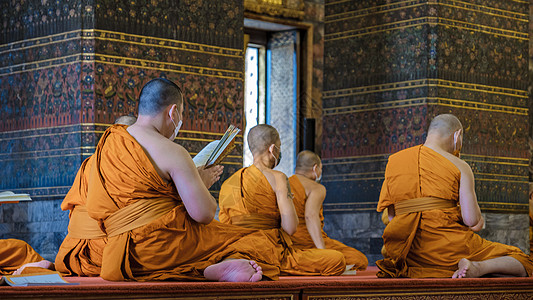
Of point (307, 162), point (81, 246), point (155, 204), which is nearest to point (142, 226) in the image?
point (155, 204)

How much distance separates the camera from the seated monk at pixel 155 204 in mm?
5047

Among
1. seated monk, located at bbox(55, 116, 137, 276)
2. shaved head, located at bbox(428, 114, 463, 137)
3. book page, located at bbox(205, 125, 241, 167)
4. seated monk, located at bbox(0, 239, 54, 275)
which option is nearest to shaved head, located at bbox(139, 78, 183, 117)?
book page, located at bbox(205, 125, 241, 167)

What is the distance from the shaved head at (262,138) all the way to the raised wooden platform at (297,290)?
6.11ft

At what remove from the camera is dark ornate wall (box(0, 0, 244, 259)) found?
8234 mm

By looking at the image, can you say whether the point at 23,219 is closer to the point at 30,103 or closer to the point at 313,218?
the point at 30,103

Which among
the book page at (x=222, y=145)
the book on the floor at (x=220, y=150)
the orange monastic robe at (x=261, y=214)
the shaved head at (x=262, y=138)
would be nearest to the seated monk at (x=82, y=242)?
the book on the floor at (x=220, y=150)

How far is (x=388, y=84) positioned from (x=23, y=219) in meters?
4.66

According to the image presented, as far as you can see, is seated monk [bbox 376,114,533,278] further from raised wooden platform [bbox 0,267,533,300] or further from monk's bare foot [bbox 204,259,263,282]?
monk's bare foot [bbox 204,259,263,282]

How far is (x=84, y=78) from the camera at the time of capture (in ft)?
27.0

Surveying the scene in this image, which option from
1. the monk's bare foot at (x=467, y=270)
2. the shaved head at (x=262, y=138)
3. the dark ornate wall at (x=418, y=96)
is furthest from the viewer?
the dark ornate wall at (x=418, y=96)

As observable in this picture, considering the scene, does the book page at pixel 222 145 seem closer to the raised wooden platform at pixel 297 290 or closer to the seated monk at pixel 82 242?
the raised wooden platform at pixel 297 290

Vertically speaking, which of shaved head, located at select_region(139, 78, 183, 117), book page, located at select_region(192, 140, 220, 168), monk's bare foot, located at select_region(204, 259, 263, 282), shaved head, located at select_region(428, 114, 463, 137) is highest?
shaved head, located at select_region(139, 78, 183, 117)

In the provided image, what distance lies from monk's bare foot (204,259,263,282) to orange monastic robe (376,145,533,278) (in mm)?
1802

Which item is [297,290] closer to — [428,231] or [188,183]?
[188,183]
